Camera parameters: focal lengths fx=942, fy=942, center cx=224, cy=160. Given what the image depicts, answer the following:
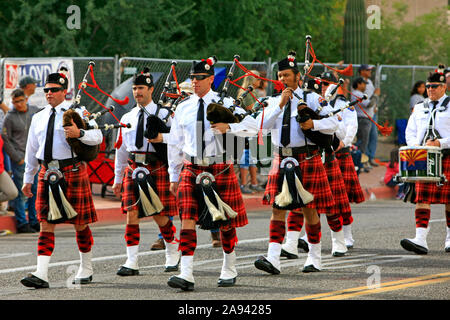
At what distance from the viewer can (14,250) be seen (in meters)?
10.8

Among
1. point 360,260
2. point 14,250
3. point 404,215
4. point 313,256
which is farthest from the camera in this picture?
point 404,215

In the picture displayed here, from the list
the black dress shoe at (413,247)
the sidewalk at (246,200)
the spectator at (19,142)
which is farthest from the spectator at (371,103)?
the black dress shoe at (413,247)

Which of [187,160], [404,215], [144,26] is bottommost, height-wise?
[404,215]

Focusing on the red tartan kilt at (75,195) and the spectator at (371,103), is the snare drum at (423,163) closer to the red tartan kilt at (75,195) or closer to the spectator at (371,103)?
the red tartan kilt at (75,195)

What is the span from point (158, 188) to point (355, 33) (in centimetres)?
1463

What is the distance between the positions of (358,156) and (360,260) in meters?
6.03

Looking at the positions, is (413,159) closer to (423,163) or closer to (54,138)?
(423,163)

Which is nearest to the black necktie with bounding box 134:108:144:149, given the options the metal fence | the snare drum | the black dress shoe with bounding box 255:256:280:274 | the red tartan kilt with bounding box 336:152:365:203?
the black dress shoe with bounding box 255:256:280:274

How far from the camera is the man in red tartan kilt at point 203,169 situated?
7.93 m

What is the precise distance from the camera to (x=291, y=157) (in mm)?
8695

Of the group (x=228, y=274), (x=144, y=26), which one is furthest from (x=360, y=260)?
(x=144, y=26)

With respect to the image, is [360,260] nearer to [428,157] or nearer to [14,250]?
[428,157]

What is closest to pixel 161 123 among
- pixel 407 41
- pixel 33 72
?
pixel 33 72

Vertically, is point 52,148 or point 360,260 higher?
point 52,148
